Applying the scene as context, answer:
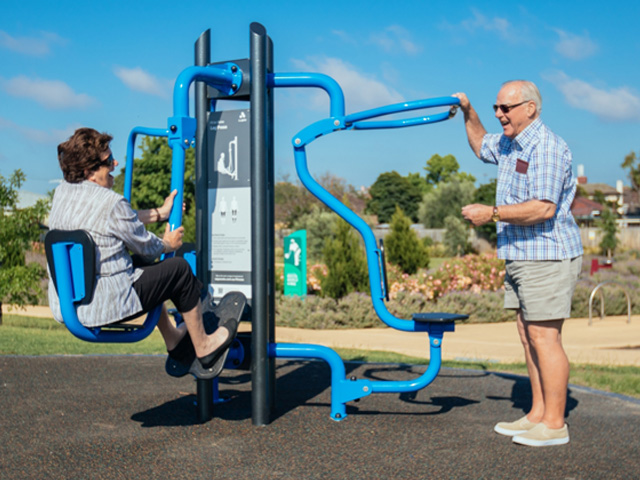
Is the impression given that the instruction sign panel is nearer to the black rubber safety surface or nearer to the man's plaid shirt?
the black rubber safety surface

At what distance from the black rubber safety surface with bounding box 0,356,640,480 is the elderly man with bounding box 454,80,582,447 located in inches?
8.7

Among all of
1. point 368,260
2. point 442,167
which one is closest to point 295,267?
point 368,260

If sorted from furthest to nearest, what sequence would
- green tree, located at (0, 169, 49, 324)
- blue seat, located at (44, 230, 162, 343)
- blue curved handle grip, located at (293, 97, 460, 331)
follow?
green tree, located at (0, 169, 49, 324), blue curved handle grip, located at (293, 97, 460, 331), blue seat, located at (44, 230, 162, 343)

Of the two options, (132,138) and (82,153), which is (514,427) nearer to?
(82,153)

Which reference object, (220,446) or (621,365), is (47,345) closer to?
(220,446)

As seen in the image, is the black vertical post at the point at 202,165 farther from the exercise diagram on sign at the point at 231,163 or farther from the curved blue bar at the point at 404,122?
the curved blue bar at the point at 404,122

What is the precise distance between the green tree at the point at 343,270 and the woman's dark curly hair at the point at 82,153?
8.78 meters

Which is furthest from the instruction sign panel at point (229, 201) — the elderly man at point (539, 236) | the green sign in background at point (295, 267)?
the green sign in background at point (295, 267)

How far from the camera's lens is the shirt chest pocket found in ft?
11.6

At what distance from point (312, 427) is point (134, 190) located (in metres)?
30.4

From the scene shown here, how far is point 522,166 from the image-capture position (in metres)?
3.52

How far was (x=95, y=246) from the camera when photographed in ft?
10.1

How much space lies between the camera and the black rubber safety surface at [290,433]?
9.98 ft

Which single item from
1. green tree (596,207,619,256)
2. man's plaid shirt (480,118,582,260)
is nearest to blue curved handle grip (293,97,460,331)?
man's plaid shirt (480,118,582,260)
